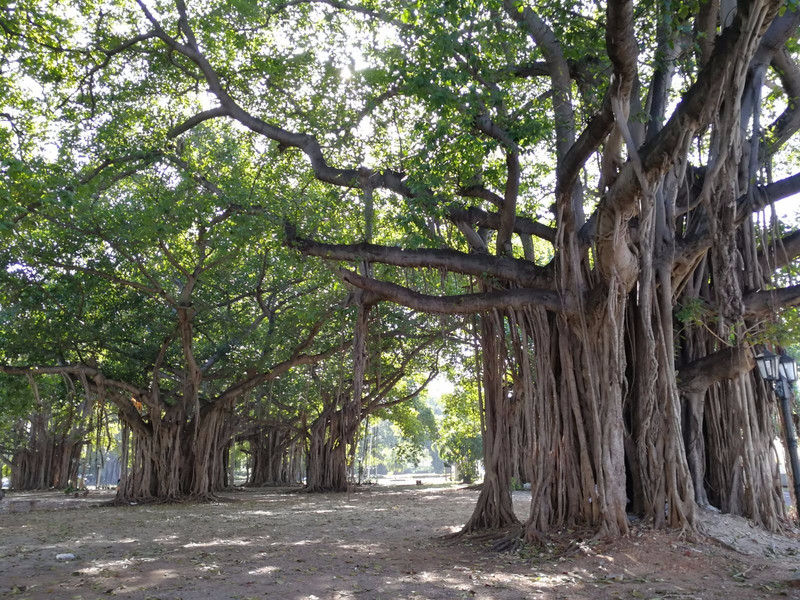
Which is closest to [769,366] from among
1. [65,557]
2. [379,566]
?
[379,566]

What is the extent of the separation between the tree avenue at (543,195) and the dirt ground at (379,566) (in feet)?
1.61

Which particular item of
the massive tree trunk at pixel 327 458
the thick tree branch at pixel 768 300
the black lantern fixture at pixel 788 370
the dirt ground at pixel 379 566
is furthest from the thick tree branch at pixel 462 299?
the massive tree trunk at pixel 327 458

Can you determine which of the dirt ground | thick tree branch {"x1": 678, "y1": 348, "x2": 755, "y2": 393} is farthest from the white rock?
thick tree branch {"x1": 678, "y1": 348, "x2": 755, "y2": 393}

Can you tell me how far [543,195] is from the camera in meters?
8.77

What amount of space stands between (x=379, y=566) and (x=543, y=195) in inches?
209

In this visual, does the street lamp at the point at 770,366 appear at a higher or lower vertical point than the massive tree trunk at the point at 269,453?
higher

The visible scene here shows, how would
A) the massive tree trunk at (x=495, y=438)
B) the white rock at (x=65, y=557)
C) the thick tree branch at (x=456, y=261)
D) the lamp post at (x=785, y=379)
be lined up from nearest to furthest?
1. the white rock at (x=65, y=557)
2. the lamp post at (x=785, y=379)
3. the thick tree branch at (x=456, y=261)
4. the massive tree trunk at (x=495, y=438)

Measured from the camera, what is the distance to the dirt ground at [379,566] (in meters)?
4.45

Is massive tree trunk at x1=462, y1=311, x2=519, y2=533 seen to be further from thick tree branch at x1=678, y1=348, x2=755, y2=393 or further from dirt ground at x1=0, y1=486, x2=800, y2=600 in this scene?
thick tree branch at x1=678, y1=348, x2=755, y2=393

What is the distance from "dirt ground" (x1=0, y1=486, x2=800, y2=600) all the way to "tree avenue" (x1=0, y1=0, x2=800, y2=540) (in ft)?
1.61

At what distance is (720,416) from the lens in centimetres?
700

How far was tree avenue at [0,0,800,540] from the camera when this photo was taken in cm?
564

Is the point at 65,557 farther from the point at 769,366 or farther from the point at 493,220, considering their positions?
the point at 769,366

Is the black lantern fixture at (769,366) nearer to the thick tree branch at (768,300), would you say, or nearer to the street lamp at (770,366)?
the street lamp at (770,366)
